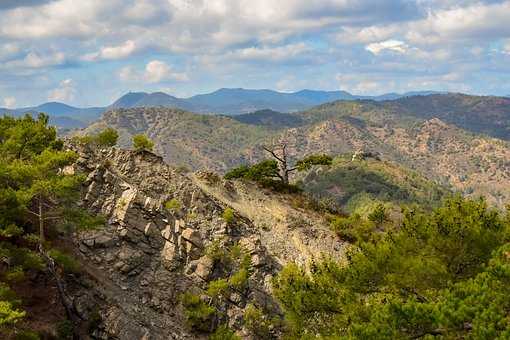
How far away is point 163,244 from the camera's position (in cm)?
4081

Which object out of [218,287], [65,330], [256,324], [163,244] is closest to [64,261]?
[65,330]

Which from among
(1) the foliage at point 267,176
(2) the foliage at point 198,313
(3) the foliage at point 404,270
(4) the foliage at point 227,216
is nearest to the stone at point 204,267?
(2) the foliage at point 198,313

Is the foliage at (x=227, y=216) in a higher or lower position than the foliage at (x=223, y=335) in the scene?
higher

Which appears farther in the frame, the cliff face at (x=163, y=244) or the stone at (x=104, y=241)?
the stone at (x=104, y=241)

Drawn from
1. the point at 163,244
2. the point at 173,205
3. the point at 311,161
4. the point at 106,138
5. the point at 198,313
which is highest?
the point at 106,138

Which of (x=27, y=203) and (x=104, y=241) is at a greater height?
(x=27, y=203)

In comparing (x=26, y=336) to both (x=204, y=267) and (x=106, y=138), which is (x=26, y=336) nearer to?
(x=204, y=267)

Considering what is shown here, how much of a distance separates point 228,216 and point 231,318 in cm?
1182

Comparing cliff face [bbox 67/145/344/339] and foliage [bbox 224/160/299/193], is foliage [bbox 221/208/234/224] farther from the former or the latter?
foliage [bbox 224/160/299/193]

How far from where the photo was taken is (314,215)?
196ft

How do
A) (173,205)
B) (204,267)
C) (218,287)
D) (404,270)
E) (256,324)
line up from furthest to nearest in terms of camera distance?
1. (173,205)
2. (204,267)
3. (256,324)
4. (218,287)
5. (404,270)

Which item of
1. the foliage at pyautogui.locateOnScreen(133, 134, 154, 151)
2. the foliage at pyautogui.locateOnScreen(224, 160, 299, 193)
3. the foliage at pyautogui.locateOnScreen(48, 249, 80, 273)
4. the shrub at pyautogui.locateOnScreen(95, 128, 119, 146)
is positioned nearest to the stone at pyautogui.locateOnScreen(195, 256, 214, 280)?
the foliage at pyautogui.locateOnScreen(48, 249, 80, 273)

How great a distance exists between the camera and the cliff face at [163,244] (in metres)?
34.2

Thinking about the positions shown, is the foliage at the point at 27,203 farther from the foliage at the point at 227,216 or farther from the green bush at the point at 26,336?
the foliage at the point at 227,216
